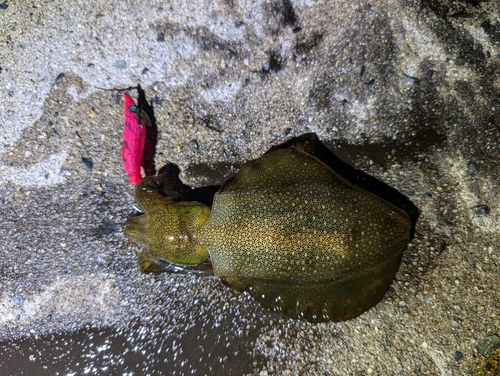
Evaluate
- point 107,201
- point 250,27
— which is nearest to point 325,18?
point 250,27

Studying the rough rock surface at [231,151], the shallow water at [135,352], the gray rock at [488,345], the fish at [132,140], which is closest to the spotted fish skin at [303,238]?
the rough rock surface at [231,151]

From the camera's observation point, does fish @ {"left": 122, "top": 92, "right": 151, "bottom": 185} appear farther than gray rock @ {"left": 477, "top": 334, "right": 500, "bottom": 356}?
Yes

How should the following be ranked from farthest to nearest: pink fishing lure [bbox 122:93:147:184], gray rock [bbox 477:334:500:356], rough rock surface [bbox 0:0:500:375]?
pink fishing lure [bbox 122:93:147:184], rough rock surface [bbox 0:0:500:375], gray rock [bbox 477:334:500:356]

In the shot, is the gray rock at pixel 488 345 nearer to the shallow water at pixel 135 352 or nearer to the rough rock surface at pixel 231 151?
the rough rock surface at pixel 231 151

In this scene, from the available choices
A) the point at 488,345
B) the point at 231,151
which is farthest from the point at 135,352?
the point at 488,345

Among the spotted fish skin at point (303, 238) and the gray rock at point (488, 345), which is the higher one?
the spotted fish skin at point (303, 238)

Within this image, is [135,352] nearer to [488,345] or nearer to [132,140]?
[132,140]

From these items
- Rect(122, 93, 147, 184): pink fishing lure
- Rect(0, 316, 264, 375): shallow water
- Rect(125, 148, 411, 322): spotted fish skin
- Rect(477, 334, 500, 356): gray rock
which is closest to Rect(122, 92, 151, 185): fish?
Rect(122, 93, 147, 184): pink fishing lure

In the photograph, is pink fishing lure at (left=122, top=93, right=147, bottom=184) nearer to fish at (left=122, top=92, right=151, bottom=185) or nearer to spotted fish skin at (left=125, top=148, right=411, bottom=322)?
fish at (left=122, top=92, right=151, bottom=185)
